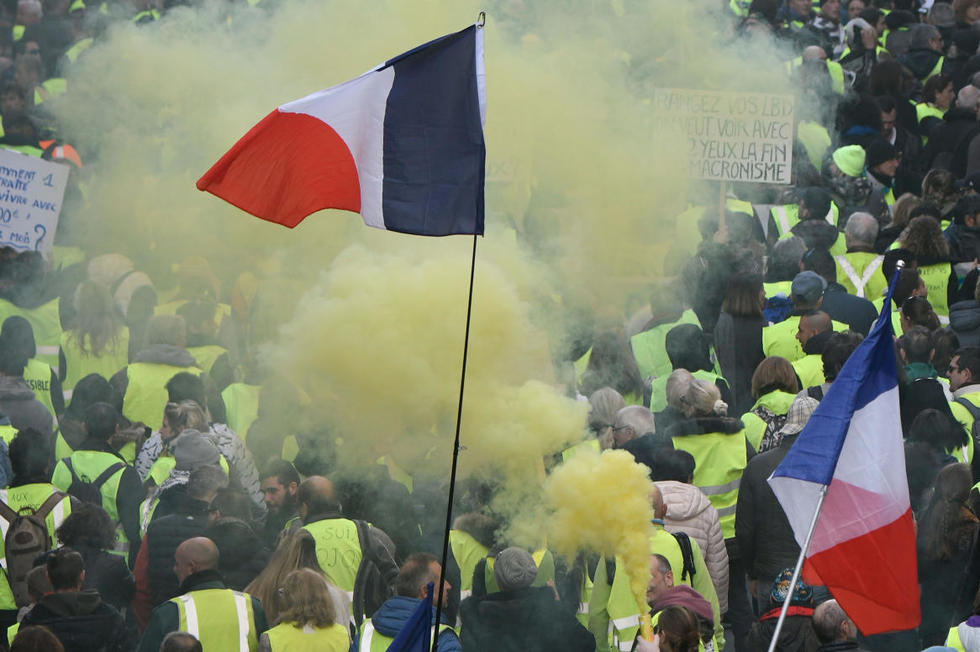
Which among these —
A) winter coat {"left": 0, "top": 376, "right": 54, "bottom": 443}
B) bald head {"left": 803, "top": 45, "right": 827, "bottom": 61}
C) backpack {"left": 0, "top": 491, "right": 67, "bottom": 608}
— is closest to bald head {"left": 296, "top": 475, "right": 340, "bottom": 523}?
backpack {"left": 0, "top": 491, "right": 67, "bottom": 608}

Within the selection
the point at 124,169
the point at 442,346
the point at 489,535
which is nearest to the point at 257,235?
the point at 124,169

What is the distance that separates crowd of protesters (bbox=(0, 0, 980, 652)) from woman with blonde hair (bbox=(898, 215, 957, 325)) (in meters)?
0.01

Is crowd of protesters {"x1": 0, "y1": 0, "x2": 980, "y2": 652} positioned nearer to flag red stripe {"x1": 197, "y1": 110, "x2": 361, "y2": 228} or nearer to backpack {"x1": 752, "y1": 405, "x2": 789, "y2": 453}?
backpack {"x1": 752, "y1": 405, "x2": 789, "y2": 453}

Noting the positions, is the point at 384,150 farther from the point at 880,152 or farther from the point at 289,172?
the point at 880,152

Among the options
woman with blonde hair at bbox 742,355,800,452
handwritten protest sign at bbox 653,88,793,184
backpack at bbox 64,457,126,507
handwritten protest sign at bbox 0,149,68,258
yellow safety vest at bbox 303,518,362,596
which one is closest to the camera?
yellow safety vest at bbox 303,518,362,596

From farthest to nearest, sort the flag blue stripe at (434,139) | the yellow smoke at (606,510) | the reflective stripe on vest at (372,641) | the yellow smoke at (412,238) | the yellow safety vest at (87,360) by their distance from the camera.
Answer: the yellow safety vest at (87,360) → the yellow smoke at (412,238) → the yellow smoke at (606,510) → the reflective stripe on vest at (372,641) → the flag blue stripe at (434,139)

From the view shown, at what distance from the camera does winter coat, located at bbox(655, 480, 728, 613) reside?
6719 mm

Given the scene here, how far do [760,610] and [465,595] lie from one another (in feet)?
4.75

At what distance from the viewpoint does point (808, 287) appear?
8633 mm

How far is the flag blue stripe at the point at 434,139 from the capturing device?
221 inches

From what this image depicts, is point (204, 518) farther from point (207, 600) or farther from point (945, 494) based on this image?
point (945, 494)

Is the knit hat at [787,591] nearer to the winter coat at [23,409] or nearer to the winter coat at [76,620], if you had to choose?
the winter coat at [76,620]

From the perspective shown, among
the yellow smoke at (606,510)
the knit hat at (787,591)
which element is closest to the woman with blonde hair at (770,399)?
the knit hat at (787,591)

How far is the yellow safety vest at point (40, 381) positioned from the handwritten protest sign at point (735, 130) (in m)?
4.55
